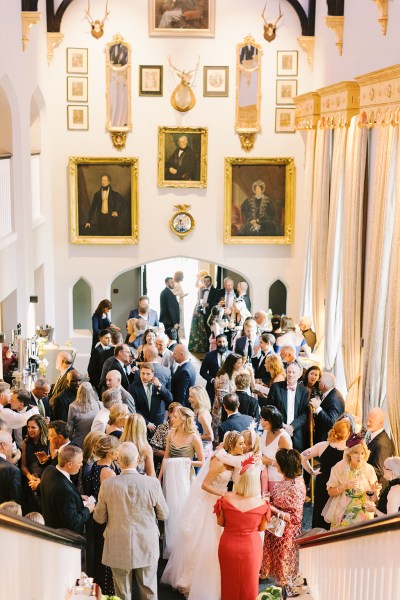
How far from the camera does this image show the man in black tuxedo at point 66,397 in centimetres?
1027

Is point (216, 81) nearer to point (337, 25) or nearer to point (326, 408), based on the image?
point (337, 25)

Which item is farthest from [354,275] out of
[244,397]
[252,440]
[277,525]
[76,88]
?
[76,88]

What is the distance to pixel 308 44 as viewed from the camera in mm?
17359

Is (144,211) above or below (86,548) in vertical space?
above

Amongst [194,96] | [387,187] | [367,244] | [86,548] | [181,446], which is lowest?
[86,548]

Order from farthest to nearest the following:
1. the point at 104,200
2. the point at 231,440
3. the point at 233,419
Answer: the point at 104,200 < the point at 233,419 < the point at 231,440

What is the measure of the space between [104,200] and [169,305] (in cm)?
246

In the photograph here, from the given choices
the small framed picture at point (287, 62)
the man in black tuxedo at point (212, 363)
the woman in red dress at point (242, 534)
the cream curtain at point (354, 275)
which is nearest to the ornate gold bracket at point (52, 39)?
the small framed picture at point (287, 62)

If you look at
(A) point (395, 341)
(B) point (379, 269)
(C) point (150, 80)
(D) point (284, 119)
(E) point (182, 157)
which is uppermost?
(C) point (150, 80)

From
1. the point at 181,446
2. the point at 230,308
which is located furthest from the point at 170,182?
the point at 181,446

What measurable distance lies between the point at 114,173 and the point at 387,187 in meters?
8.02

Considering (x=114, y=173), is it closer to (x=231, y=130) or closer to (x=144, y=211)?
(x=144, y=211)

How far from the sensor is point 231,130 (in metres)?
17.9

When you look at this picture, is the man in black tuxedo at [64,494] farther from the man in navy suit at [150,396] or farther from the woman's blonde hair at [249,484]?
the man in navy suit at [150,396]
